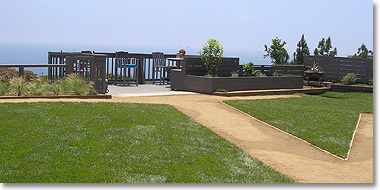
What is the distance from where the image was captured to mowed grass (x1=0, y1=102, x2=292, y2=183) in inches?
220

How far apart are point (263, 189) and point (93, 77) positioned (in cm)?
771

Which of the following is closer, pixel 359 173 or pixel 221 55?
pixel 359 173

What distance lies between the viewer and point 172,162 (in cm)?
619

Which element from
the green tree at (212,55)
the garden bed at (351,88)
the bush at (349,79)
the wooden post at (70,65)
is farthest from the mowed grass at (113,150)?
the bush at (349,79)

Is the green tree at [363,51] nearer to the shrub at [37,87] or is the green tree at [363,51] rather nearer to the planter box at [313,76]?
the planter box at [313,76]

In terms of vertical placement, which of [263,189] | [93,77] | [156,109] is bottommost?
[263,189]

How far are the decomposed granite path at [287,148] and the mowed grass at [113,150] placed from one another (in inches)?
14.4

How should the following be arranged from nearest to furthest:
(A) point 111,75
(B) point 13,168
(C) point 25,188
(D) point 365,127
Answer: (C) point 25,188 < (B) point 13,168 < (D) point 365,127 < (A) point 111,75

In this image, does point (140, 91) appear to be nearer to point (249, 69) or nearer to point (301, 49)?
point (249, 69)

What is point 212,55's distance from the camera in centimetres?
1516

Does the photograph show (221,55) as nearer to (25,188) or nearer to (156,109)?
(156,109)

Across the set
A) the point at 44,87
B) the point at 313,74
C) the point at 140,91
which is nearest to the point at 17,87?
the point at 44,87

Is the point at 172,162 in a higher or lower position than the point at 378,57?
lower

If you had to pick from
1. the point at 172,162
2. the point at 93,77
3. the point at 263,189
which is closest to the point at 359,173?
the point at 263,189
